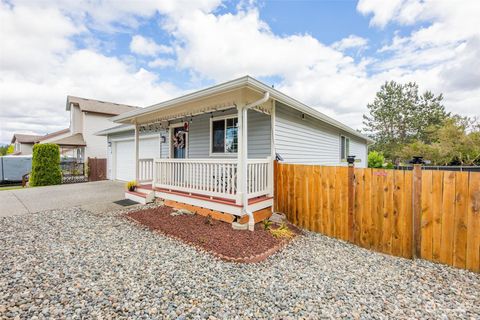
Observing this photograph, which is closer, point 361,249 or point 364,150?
point 361,249

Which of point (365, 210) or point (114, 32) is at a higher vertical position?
point (114, 32)

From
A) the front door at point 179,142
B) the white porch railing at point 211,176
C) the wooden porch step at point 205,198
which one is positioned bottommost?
the wooden porch step at point 205,198

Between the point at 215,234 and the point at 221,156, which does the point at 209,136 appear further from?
the point at 215,234

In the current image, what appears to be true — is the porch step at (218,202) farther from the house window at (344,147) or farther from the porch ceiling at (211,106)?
the house window at (344,147)

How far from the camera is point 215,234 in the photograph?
423cm

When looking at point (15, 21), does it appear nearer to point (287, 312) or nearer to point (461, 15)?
point (287, 312)

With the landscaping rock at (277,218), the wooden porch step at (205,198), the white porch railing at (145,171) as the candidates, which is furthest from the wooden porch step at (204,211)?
the white porch railing at (145,171)

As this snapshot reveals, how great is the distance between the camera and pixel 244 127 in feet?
14.9

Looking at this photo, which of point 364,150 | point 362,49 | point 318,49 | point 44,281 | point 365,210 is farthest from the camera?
point 364,150

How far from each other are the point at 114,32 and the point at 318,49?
9.48m

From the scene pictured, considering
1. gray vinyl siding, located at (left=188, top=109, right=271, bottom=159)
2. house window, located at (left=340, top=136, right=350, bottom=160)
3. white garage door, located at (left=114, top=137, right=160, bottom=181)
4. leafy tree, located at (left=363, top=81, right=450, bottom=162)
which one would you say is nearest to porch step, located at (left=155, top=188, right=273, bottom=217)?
gray vinyl siding, located at (left=188, top=109, right=271, bottom=159)

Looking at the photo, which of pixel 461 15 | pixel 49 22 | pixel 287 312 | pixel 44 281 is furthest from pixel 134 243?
pixel 461 15

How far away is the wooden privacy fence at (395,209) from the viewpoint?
10.9ft

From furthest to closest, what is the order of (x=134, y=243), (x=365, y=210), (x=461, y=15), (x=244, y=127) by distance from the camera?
(x=461, y=15), (x=244, y=127), (x=365, y=210), (x=134, y=243)
